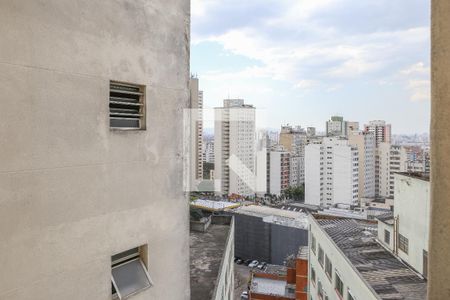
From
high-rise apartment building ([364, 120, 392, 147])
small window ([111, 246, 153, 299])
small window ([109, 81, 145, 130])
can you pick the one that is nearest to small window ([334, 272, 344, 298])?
small window ([111, 246, 153, 299])

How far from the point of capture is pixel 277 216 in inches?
1393

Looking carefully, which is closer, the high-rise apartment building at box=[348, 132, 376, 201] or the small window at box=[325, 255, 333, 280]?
the small window at box=[325, 255, 333, 280]

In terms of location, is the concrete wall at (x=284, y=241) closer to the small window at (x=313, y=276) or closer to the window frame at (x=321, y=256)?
the small window at (x=313, y=276)

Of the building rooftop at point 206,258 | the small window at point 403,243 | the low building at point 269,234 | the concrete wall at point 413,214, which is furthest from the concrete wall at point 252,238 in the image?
the concrete wall at point 413,214

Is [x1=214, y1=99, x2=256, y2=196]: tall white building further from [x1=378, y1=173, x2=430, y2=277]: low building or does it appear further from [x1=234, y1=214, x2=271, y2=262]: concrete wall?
[x1=378, y1=173, x2=430, y2=277]: low building

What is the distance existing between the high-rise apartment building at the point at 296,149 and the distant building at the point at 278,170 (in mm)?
2402

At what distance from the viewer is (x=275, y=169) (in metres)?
56.7

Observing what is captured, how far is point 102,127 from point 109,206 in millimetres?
715

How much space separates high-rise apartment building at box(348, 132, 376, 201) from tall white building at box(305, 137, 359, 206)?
333 centimetres

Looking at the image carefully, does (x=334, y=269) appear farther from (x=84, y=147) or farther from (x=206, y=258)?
(x=84, y=147)

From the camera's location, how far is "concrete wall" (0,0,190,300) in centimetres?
251

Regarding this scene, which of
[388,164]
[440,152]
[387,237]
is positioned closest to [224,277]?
[387,237]

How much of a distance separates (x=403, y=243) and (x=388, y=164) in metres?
50.6

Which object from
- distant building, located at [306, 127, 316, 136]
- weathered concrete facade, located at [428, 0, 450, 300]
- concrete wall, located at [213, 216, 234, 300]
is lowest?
concrete wall, located at [213, 216, 234, 300]
